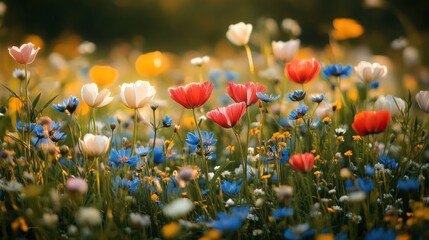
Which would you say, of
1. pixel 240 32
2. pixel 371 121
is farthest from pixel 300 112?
pixel 240 32

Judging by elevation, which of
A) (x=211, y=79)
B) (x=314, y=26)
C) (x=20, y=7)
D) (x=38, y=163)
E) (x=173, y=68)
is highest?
(x=20, y=7)

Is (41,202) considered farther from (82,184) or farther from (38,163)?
(82,184)

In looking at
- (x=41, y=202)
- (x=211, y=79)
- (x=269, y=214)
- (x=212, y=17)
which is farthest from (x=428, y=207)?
(x=212, y=17)

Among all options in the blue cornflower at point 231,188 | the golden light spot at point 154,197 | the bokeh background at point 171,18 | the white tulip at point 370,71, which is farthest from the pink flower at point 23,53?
the bokeh background at point 171,18

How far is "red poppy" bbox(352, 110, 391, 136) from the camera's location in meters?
1.51

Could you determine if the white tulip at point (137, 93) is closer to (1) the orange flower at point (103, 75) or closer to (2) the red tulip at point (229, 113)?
(2) the red tulip at point (229, 113)

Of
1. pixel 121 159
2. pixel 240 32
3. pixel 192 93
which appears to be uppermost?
pixel 240 32

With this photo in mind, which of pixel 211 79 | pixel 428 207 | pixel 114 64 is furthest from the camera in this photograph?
pixel 114 64

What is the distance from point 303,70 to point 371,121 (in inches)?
15.6

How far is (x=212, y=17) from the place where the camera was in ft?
26.6

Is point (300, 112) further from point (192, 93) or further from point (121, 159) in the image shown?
point (121, 159)

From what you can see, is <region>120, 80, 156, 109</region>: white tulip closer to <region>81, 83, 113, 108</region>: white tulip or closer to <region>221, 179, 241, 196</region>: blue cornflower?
<region>81, 83, 113, 108</region>: white tulip

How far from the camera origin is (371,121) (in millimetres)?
1524

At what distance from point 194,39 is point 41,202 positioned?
618cm
